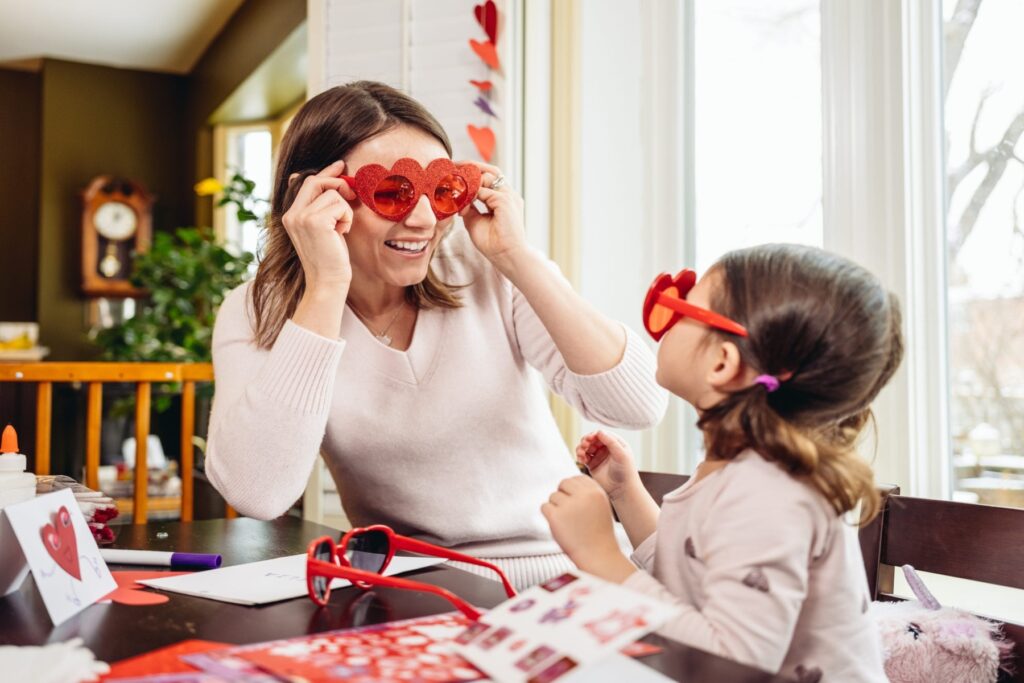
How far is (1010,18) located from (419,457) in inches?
53.6

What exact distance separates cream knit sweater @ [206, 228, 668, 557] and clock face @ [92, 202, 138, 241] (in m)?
5.52

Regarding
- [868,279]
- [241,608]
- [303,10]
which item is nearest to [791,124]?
[868,279]

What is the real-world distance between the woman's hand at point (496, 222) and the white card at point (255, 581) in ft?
1.62

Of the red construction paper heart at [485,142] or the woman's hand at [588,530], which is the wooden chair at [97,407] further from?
the woman's hand at [588,530]

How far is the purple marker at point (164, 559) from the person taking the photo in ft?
3.78

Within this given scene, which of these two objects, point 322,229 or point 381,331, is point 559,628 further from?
point 381,331

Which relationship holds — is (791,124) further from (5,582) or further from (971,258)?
(5,582)

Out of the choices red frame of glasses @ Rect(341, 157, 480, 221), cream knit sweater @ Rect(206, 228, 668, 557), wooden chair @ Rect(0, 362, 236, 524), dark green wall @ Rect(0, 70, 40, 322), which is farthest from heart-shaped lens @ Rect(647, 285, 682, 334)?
dark green wall @ Rect(0, 70, 40, 322)

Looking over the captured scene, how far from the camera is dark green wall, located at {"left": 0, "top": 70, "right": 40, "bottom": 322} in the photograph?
267 inches

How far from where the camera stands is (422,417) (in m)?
1.47

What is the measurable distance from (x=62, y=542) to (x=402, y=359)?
639mm

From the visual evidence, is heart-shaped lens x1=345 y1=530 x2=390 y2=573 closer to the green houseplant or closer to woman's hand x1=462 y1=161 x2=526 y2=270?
woman's hand x1=462 y1=161 x2=526 y2=270

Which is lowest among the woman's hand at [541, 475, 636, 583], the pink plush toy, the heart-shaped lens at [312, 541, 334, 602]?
the pink plush toy

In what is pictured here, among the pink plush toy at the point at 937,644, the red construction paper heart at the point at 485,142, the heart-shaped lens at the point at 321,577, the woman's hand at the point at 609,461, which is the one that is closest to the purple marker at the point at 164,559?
the heart-shaped lens at the point at 321,577
